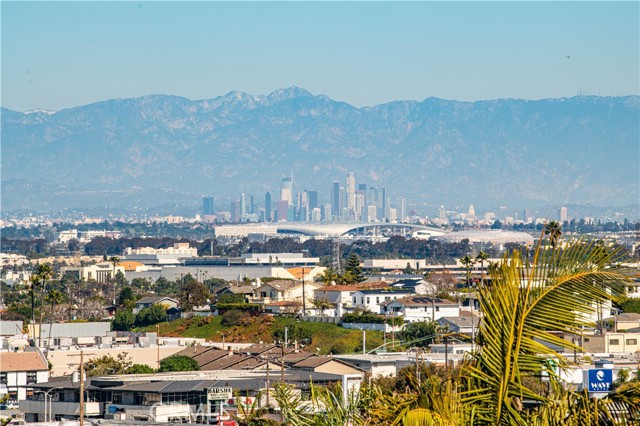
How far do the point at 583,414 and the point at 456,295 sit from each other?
71.7m

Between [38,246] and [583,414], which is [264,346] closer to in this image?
[583,414]

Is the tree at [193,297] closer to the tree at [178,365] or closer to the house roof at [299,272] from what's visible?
the house roof at [299,272]

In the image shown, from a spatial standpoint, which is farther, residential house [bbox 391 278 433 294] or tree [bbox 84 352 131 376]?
residential house [bbox 391 278 433 294]

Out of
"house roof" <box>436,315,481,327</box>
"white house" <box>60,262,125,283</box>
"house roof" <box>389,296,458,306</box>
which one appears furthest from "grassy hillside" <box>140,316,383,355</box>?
"white house" <box>60,262,125,283</box>

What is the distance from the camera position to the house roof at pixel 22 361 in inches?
1842

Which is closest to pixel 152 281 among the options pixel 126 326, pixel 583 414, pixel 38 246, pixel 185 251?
pixel 126 326

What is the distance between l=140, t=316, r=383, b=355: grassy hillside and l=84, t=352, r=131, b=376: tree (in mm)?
8798

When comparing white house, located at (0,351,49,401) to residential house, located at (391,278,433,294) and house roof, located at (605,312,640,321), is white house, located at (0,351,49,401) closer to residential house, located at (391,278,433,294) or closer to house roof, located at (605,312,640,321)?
house roof, located at (605,312,640,321)

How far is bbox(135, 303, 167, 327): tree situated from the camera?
72.7 m

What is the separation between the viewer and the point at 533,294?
199 inches

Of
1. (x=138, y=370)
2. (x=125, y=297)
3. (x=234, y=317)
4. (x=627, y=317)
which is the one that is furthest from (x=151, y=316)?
(x=138, y=370)

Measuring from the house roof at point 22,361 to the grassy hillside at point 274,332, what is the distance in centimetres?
1261

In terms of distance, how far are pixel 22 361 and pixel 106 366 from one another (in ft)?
9.72

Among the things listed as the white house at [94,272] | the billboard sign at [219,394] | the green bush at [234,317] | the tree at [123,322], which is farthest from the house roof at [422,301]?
the white house at [94,272]
